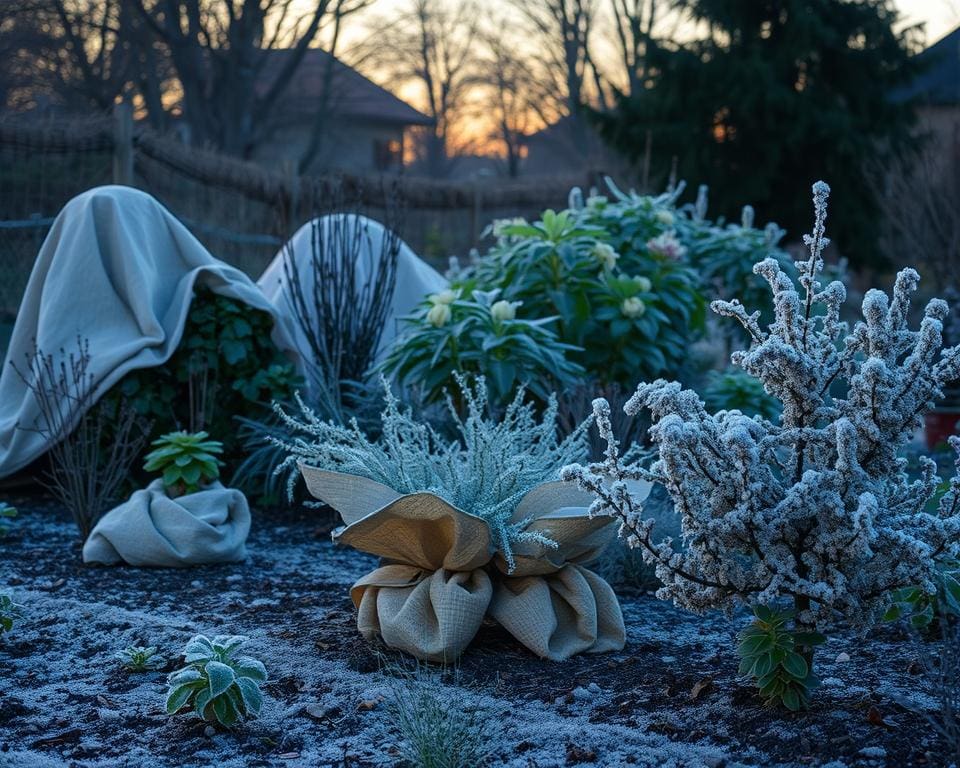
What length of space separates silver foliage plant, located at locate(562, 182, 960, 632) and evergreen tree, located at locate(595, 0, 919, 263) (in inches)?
534

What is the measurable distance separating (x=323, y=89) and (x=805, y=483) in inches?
851

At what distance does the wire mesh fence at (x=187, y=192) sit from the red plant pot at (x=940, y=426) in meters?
4.24

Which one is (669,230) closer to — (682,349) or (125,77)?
(682,349)

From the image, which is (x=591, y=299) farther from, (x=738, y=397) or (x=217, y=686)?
(x=217, y=686)

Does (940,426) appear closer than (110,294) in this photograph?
No

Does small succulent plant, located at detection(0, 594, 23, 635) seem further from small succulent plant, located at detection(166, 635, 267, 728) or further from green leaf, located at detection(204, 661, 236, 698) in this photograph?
green leaf, located at detection(204, 661, 236, 698)

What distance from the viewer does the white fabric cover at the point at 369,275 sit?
6.77m

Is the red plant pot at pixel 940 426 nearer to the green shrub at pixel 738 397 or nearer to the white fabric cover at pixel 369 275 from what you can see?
the green shrub at pixel 738 397

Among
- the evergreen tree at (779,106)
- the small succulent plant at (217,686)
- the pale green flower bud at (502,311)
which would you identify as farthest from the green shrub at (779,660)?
the evergreen tree at (779,106)

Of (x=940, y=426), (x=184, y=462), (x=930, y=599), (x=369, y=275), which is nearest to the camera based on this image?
(x=930, y=599)

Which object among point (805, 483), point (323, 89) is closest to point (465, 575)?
point (805, 483)

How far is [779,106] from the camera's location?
15.8 meters

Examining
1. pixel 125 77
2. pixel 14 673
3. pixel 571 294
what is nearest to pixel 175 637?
pixel 14 673

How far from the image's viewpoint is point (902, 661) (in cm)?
324
